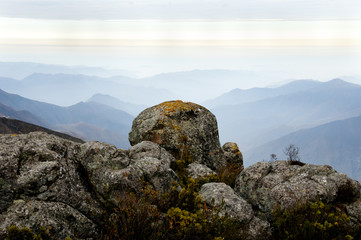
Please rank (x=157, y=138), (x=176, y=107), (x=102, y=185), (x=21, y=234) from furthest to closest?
(x=176, y=107)
(x=157, y=138)
(x=102, y=185)
(x=21, y=234)

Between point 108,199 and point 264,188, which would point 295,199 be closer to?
point 264,188

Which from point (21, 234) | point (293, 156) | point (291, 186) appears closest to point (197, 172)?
point (291, 186)

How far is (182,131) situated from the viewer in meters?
13.0

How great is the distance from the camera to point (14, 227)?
5.74 meters

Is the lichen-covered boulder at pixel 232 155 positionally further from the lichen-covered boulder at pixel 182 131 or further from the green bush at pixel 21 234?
the green bush at pixel 21 234

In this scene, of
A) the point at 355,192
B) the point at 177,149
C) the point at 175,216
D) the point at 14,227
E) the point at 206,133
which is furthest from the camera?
the point at 206,133

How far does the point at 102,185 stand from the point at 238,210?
3.75m

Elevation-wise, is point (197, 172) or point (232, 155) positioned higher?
point (197, 172)

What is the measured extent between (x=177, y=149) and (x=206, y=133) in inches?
77.6

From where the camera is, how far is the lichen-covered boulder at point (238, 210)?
7781 millimetres

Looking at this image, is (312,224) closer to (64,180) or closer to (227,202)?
(227,202)

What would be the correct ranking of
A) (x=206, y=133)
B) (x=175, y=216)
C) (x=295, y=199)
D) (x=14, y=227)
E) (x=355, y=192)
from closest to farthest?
(x=14, y=227) < (x=175, y=216) < (x=295, y=199) < (x=355, y=192) < (x=206, y=133)

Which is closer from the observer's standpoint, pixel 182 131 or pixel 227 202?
pixel 227 202

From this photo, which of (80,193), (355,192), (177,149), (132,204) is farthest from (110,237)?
(355,192)
